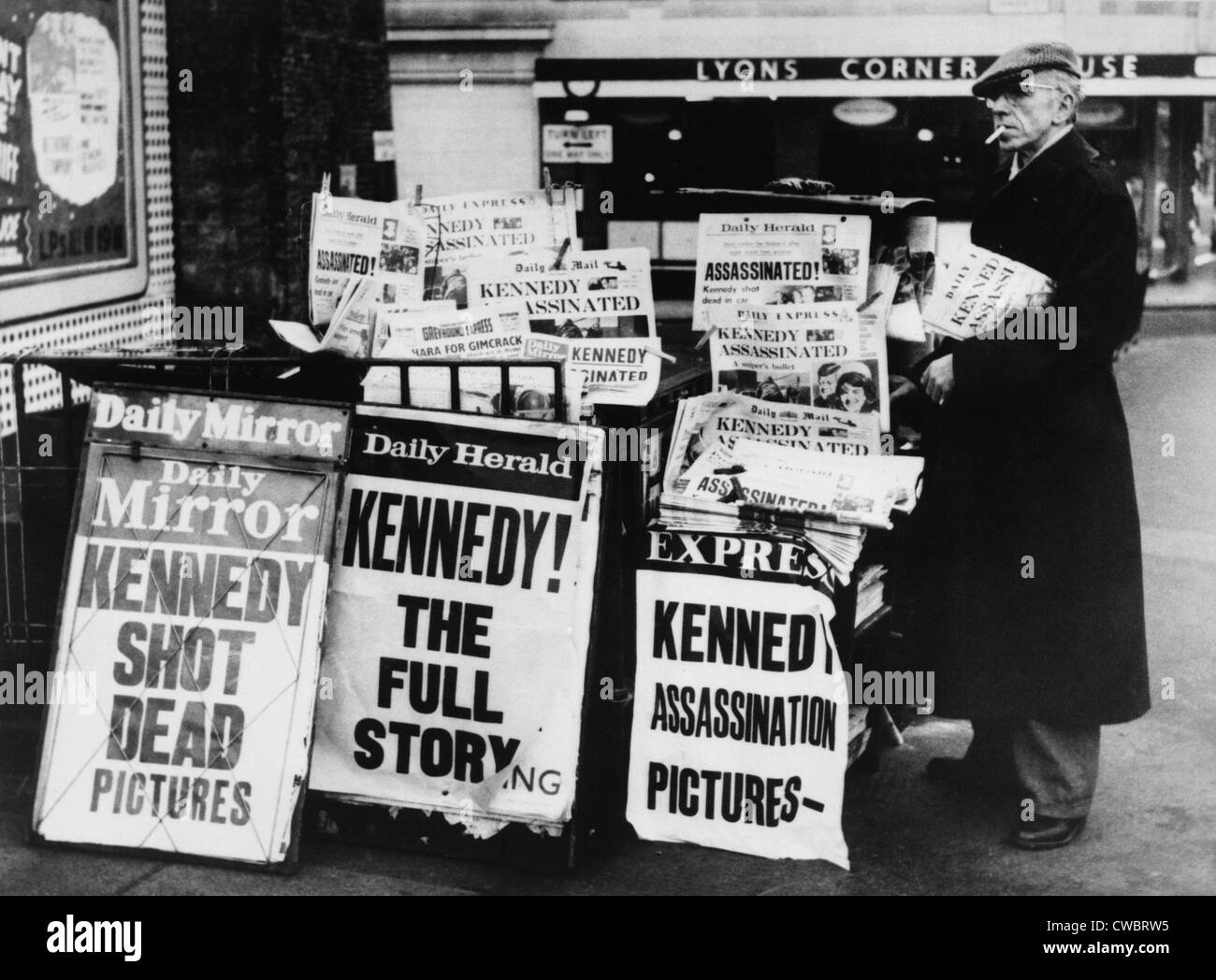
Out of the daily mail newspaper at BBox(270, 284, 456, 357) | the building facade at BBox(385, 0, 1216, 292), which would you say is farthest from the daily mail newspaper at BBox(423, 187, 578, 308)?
the building facade at BBox(385, 0, 1216, 292)

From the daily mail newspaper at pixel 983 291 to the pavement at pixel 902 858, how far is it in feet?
4.70

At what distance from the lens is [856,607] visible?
4.50 metres

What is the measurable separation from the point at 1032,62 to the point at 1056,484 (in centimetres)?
116

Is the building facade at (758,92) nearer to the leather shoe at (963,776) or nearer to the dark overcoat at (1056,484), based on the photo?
the leather shoe at (963,776)

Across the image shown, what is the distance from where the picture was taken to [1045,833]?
4.24m

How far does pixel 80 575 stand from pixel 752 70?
14.9m

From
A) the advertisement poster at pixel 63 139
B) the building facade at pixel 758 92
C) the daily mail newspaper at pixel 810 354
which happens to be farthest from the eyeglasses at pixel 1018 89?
the building facade at pixel 758 92

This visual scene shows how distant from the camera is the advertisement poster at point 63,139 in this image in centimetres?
600

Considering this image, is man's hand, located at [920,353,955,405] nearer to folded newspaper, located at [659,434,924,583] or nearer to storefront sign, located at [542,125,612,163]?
folded newspaper, located at [659,434,924,583]

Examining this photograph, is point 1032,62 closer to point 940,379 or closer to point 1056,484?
point 940,379

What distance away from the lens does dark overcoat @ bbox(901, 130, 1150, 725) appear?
411 cm
